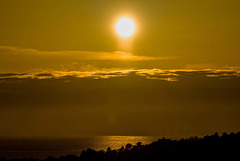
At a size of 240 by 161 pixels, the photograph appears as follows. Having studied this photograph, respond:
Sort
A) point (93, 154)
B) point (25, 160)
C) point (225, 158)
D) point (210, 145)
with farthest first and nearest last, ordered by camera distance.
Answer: point (25, 160) → point (93, 154) → point (210, 145) → point (225, 158)

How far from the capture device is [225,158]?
5472 centimetres

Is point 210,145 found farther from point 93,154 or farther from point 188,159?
point 93,154

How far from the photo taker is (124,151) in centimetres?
6469

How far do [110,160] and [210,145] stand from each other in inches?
420

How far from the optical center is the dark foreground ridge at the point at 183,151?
2223 inches

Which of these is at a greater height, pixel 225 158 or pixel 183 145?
pixel 183 145

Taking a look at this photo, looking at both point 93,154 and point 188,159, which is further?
point 93,154

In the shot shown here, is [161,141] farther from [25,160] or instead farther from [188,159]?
[25,160]

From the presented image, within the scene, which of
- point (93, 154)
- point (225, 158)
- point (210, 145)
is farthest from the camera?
point (93, 154)

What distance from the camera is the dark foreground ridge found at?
56.5m

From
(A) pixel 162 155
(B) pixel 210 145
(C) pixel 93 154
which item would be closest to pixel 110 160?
(C) pixel 93 154

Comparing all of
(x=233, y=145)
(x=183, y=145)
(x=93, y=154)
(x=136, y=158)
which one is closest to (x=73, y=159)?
(x=93, y=154)

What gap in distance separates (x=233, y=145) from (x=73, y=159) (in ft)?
57.6

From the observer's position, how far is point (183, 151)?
2324 inches
